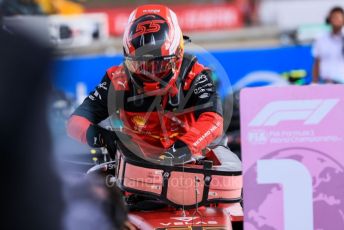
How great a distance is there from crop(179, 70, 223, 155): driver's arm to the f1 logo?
1068 millimetres

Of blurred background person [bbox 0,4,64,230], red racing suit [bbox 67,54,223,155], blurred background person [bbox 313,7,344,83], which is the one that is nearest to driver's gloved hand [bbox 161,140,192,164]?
red racing suit [bbox 67,54,223,155]

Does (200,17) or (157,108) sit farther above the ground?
(200,17)

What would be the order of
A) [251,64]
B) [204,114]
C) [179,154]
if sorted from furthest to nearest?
[251,64], [204,114], [179,154]

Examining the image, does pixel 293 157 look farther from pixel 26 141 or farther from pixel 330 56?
pixel 330 56

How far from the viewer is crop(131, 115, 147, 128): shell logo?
18.4 feet

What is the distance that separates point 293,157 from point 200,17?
2563 cm

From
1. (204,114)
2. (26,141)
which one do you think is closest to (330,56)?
(204,114)

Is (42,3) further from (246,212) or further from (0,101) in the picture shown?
(0,101)

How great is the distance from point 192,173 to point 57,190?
7.56ft

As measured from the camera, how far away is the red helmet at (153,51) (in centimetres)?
529

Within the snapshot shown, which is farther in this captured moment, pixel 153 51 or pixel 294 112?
pixel 153 51

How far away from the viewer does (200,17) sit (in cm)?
2955

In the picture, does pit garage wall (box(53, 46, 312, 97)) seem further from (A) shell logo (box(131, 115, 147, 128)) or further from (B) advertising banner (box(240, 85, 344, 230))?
(B) advertising banner (box(240, 85, 344, 230))

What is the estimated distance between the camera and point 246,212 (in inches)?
166
